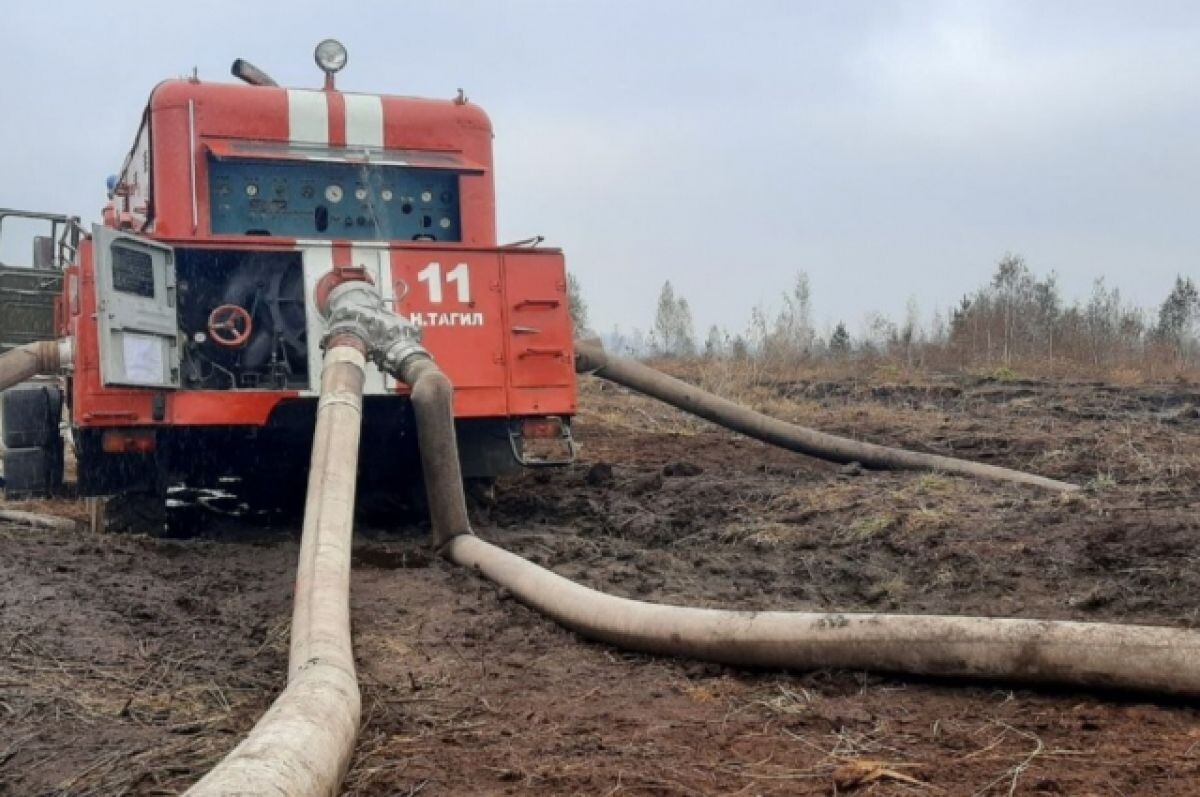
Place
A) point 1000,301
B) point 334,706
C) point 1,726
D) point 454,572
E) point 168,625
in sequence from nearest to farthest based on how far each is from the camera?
1. point 334,706
2. point 1,726
3. point 168,625
4. point 454,572
5. point 1000,301

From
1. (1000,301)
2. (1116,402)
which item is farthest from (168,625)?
(1000,301)

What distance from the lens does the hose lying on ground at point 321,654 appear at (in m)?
2.16

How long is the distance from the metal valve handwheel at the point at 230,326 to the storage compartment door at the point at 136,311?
9.3 inches

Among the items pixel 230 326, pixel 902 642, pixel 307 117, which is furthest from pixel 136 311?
pixel 902 642

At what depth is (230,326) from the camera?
636cm

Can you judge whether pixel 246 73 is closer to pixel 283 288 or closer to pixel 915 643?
pixel 283 288

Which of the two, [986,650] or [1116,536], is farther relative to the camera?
[1116,536]

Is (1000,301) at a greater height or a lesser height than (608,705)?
greater

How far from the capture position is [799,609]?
4211 mm

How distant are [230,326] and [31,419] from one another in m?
1.76

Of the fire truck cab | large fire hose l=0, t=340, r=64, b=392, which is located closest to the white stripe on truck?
the fire truck cab

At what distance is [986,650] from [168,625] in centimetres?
266

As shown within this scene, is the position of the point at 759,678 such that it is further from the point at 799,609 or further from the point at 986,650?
the point at 799,609

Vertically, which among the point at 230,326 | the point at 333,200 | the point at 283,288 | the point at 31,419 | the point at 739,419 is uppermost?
the point at 333,200
